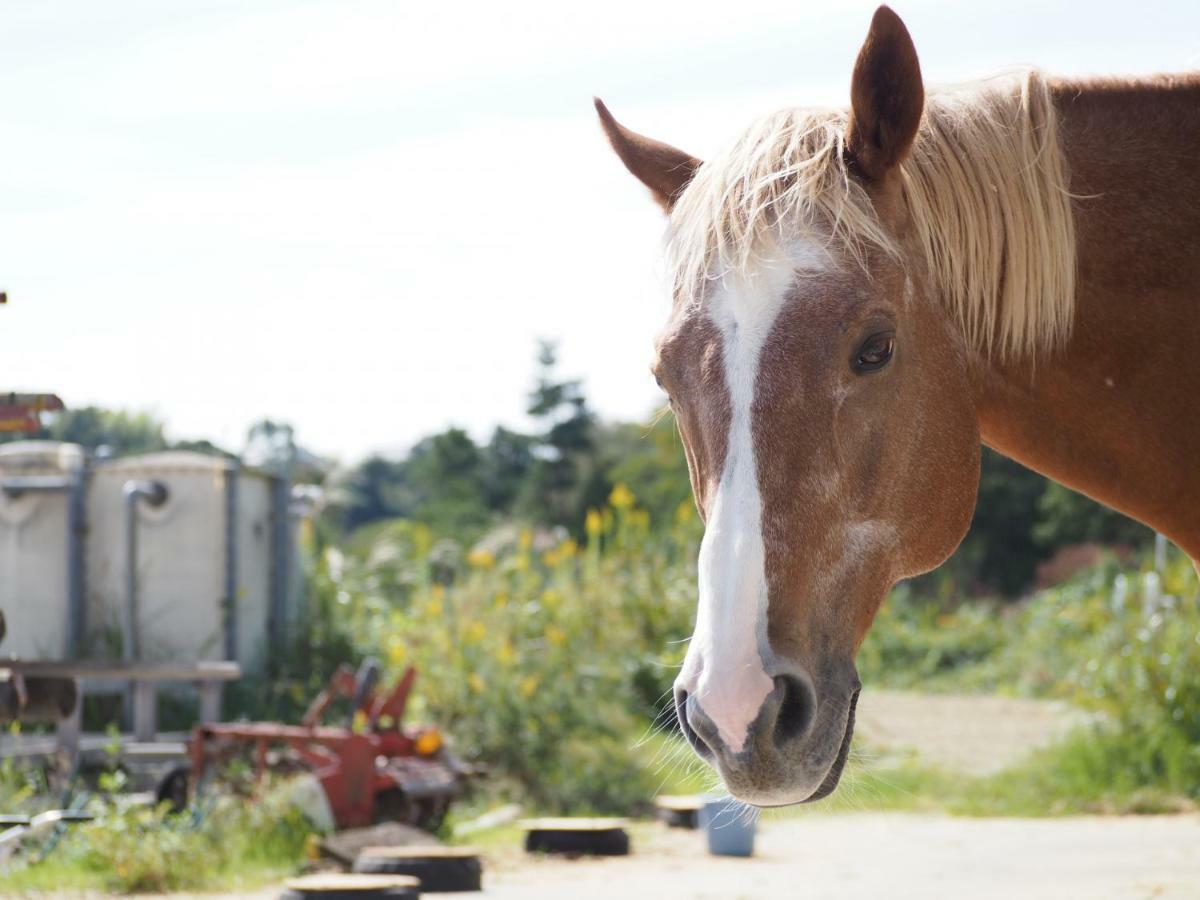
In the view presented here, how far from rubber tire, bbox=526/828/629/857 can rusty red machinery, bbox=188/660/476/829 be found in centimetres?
56

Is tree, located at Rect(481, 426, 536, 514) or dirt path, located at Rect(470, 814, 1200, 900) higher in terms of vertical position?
tree, located at Rect(481, 426, 536, 514)

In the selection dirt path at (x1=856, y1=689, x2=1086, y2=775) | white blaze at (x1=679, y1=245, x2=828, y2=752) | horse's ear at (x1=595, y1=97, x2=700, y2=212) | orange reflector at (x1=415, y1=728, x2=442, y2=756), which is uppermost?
horse's ear at (x1=595, y1=97, x2=700, y2=212)

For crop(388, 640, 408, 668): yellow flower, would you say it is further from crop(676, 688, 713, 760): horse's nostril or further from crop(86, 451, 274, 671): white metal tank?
crop(676, 688, 713, 760): horse's nostril

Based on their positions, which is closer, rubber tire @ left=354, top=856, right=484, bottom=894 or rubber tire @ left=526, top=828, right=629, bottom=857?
rubber tire @ left=354, top=856, right=484, bottom=894

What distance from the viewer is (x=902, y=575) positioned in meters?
2.38

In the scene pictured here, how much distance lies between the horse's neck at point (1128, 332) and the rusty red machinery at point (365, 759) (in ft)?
17.0

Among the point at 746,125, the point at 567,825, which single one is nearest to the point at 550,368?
the point at 567,825

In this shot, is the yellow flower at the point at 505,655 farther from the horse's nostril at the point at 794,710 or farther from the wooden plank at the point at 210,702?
the horse's nostril at the point at 794,710

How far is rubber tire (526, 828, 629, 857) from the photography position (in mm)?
7270

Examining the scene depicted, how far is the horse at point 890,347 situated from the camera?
6.93ft

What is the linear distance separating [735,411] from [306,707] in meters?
8.49

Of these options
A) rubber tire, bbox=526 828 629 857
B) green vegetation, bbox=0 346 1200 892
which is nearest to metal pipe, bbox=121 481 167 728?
green vegetation, bbox=0 346 1200 892

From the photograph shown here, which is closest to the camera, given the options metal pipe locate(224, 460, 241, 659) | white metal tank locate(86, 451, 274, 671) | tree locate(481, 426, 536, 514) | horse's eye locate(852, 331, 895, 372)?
horse's eye locate(852, 331, 895, 372)

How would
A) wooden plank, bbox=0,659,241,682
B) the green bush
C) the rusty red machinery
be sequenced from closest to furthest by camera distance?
wooden plank, bbox=0,659,241,682
the rusty red machinery
the green bush
